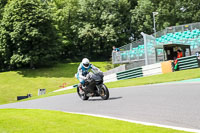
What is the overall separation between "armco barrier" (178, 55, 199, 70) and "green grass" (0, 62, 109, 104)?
17.7 metres

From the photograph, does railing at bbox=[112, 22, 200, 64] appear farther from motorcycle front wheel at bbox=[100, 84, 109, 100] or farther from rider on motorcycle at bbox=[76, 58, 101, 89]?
motorcycle front wheel at bbox=[100, 84, 109, 100]

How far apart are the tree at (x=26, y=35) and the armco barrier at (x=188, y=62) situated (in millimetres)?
28154

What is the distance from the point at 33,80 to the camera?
39.7 metres

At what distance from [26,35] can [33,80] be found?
8189 millimetres

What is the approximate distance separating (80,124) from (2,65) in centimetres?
4546

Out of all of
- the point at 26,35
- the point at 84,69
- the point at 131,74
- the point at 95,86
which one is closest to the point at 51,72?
the point at 26,35

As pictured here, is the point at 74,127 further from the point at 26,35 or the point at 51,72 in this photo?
the point at 26,35

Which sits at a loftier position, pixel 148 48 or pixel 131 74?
pixel 148 48

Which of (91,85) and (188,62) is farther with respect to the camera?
(188,62)

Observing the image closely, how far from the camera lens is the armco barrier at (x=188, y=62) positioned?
19.1 metres

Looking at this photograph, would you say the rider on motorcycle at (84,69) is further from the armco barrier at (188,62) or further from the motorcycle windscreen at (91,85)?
the armco barrier at (188,62)

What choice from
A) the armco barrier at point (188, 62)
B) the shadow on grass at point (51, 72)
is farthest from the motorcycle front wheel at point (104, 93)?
the shadow on grass at point (51, 72)

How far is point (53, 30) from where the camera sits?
4734 centimetres

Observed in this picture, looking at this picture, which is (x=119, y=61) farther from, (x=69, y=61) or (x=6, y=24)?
(x=69, y=61)
